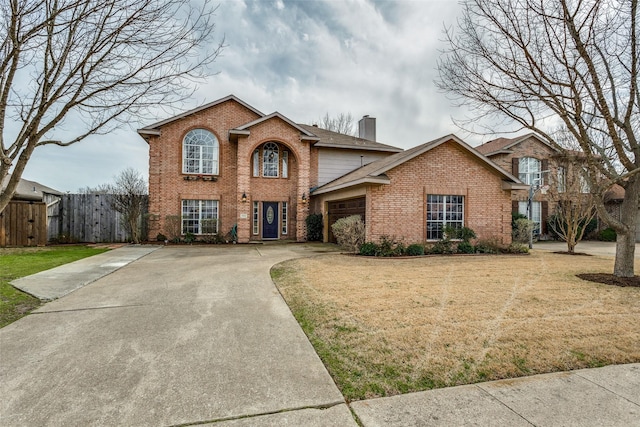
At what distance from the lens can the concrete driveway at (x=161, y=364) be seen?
242 centimetres

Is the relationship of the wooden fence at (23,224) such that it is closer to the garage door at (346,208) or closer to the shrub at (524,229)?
the garage door at (346,208)

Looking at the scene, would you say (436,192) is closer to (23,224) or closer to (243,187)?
(243,187)

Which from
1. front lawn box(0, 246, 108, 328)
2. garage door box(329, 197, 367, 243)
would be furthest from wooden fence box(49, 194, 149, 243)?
garage door box(329, 197, 367, 243)

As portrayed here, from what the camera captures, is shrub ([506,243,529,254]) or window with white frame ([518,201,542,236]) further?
window with white frame ([518,201,542,236])

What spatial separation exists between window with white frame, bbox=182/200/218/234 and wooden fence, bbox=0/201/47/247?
5360 mm

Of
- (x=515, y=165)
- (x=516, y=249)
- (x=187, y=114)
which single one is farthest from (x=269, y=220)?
(x=515, y=165)

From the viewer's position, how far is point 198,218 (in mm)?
16234

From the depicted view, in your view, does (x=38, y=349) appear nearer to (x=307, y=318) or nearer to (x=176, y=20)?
(x=307, y=318)

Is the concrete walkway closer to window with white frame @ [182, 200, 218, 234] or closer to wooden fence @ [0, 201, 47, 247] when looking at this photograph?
wooden fence @ [0, 201, 47, 247]

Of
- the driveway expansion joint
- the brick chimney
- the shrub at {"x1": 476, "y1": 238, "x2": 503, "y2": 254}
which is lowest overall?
the driveway expansion joint

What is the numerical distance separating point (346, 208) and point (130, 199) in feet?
31.4

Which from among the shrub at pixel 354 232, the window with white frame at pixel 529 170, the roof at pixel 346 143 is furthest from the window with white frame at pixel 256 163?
the window with white frame at pixel 529 170

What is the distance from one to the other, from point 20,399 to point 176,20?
4.82 m

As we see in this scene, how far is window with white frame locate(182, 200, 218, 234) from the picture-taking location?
16.0m
